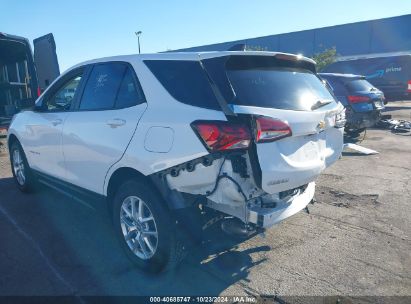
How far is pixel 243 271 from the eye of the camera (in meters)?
3.17

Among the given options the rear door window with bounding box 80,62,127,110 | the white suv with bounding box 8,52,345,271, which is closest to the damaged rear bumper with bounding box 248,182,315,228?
the white suv with bounding box 8,52,345,271

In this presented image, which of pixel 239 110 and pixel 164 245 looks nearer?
pixel 239 110

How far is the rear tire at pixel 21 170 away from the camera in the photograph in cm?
511

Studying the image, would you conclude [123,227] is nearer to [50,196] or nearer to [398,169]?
[50,196]

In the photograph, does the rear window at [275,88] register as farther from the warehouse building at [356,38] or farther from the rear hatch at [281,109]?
the warehouse building at [356,38]

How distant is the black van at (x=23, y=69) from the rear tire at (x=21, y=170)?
2816 mm

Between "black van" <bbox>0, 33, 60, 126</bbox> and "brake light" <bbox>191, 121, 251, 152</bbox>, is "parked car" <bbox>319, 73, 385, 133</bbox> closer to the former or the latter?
"black van" <bbox>0, 33, 60, 126</bbox>

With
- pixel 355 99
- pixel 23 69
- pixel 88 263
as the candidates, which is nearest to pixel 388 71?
pixel 355 99

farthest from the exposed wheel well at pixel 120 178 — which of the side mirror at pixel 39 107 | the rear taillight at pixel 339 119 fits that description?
the rear taillight at pixel 339 119

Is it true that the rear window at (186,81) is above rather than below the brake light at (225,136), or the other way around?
above

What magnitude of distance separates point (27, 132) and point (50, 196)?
1.01m

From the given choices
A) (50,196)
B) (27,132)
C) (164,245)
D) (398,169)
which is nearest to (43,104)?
(27,132)

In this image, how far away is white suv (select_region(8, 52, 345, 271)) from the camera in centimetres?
257

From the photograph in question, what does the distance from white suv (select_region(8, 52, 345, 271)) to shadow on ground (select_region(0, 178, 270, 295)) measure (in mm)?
198
